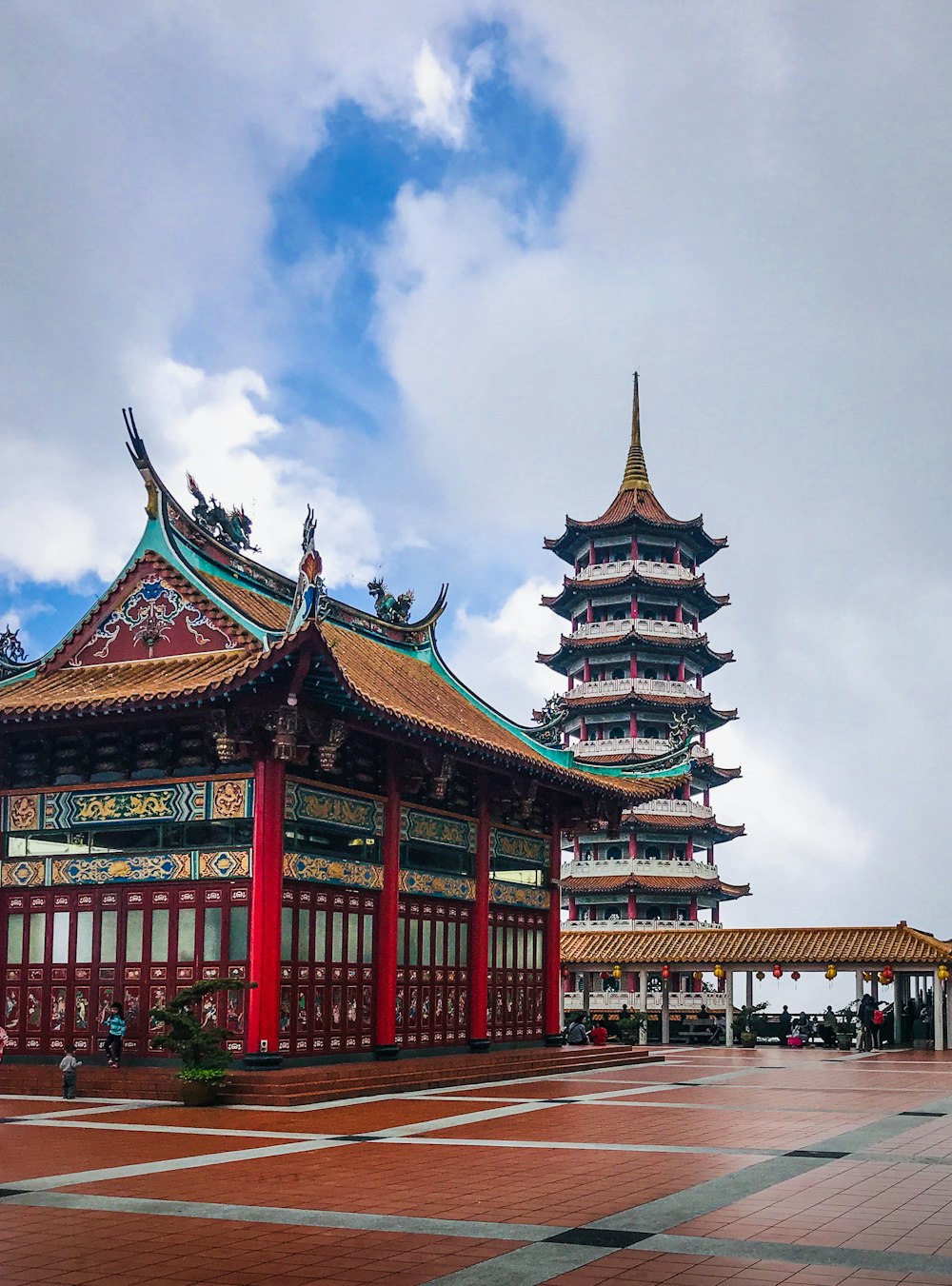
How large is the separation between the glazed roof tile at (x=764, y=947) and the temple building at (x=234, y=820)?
15.9 meters

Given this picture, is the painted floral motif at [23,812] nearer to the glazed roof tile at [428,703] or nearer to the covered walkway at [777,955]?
the glazed roof tile at [428,703]

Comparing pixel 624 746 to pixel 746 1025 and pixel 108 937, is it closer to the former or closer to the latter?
pixel 746 1025

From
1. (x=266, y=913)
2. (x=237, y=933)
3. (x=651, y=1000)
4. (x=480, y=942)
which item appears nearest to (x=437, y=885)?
(x=480, y=942)

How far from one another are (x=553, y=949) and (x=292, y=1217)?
23.3m

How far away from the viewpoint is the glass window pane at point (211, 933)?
992 inches

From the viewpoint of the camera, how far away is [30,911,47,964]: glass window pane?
26902 millimetres

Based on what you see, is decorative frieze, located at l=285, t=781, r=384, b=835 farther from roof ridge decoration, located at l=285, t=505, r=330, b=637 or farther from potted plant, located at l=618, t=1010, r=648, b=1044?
potted plant, located at l=618, t=1010, r=648, b=1044

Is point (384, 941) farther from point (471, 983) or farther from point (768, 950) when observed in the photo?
point (768, 950)

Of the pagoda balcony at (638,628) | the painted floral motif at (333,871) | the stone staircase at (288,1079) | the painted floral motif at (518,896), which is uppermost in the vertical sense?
the pagoda balcony at (638,628)

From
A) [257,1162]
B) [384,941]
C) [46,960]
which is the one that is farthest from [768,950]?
[257,1162]

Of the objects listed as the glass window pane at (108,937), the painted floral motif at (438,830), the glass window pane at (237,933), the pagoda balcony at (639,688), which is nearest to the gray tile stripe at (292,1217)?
the glass window pane at (237,933)

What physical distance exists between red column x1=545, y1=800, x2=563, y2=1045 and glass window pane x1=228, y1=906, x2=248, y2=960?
1190cm

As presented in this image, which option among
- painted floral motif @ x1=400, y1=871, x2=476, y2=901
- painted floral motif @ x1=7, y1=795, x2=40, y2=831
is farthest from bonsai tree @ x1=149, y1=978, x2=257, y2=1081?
painted floral motif @ x1=400, y1=871, x2=476, y2=901

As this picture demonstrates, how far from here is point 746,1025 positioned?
1911 inches
